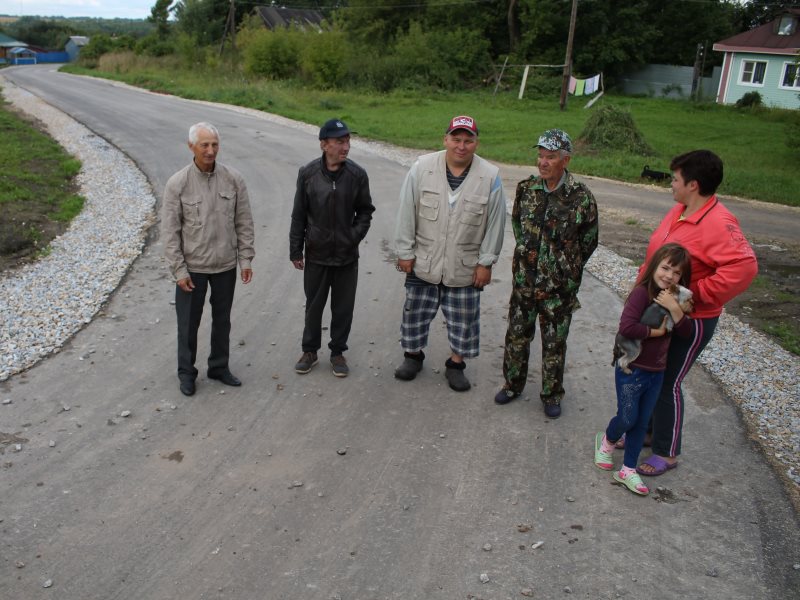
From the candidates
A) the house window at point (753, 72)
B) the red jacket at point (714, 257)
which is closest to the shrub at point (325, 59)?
the house window at point (753, 72)

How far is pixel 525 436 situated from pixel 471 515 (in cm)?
106

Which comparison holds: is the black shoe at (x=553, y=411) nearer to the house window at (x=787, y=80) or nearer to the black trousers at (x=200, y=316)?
the black trousers at (x=200, y=316)

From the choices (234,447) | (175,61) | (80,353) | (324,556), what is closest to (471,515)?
(324,556)

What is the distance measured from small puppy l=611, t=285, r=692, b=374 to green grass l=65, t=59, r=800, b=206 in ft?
42.6

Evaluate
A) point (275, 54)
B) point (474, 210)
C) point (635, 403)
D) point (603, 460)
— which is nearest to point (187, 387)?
point (474, 210)

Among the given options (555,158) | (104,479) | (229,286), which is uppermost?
(555,158)

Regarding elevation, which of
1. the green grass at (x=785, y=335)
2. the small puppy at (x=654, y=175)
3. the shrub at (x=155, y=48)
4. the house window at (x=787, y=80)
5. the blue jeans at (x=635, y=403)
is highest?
the house window at (x=787, y=80)

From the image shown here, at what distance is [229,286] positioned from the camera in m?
5.47

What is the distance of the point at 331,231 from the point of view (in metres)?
5.46

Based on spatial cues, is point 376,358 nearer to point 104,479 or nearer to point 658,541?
point 104,479

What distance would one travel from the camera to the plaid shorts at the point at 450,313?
5.42m

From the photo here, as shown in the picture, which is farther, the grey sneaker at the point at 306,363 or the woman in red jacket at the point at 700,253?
the grey sneaker at the point at 306,363

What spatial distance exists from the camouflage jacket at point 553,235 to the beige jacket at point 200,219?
7.08 feet

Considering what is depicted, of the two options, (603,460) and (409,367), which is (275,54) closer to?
(409,367)
